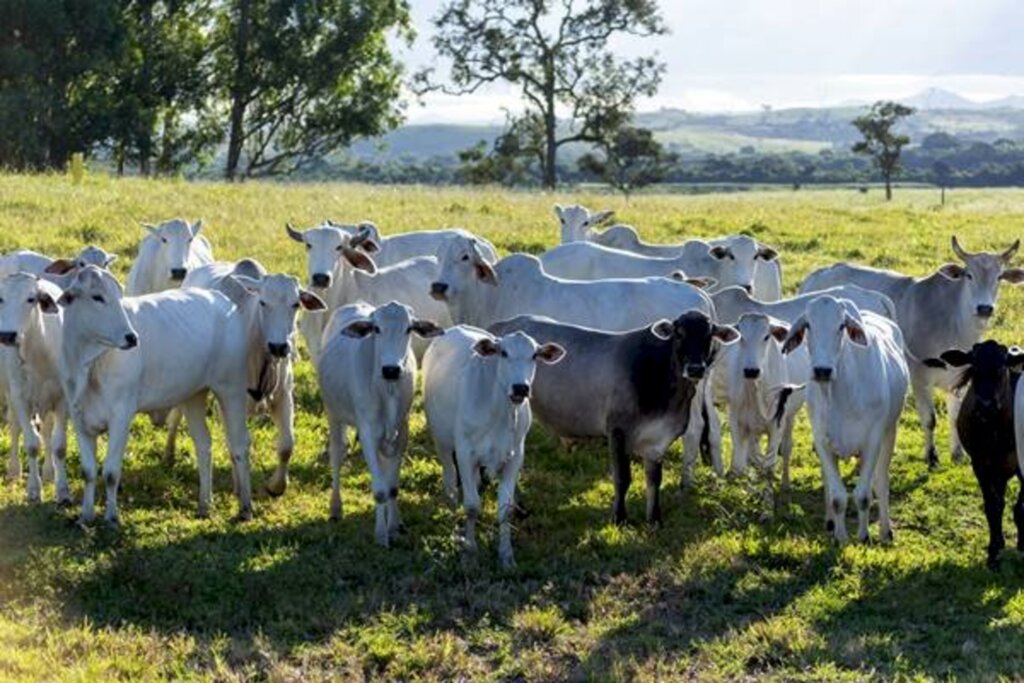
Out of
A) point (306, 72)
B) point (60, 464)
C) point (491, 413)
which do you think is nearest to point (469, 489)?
point (491, 413)

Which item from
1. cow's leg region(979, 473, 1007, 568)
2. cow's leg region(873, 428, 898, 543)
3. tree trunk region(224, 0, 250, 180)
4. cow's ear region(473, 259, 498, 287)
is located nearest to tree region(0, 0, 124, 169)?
tree trunk region(224, 0, 250, 180)

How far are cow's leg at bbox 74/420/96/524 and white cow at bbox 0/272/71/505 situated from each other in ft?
1.51

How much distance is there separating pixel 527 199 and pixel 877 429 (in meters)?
20.7

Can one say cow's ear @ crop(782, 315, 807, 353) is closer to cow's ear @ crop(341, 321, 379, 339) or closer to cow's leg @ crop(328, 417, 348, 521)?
cow's ear @ crop(341, 321, 379, 339)

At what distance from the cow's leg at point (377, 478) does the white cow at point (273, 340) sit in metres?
1.04

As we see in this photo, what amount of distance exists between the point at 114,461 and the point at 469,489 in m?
2.60

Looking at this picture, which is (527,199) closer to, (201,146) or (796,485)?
(796,485)

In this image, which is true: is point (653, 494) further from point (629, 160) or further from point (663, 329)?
point (629, 160)

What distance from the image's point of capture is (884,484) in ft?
35.8

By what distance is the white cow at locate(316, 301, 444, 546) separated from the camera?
10.1 m

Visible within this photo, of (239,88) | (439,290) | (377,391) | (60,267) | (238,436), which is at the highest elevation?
(239,88)

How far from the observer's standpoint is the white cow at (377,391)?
10.1 metres

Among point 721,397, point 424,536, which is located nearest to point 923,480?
point 721,397

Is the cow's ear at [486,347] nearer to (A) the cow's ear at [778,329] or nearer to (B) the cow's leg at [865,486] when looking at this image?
(A) the cow's ear at [778,329]
